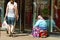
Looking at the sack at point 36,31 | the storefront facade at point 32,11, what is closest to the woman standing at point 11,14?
the sack at point 36,31

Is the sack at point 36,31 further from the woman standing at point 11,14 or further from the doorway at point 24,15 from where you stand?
the doorway at point 24,15

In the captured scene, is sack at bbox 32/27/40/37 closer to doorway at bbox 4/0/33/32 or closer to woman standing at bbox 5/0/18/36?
woman standing at bbox 5/0/18/36

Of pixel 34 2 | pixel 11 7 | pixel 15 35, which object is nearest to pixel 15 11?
pixel 11 7

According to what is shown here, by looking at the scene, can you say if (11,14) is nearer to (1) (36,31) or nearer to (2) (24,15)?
(1) (36,31)

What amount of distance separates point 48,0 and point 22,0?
142 cm

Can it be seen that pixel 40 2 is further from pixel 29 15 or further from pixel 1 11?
pixel 1 11

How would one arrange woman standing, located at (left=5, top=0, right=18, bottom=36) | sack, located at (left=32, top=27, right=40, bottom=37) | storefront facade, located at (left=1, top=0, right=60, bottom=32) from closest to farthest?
1. woman standing, located at (left=5, top=0, right=18, bottom=36)
2. sack, located at (left=32, top=27, right=40, bottom=37)
3. storefront facade, located at (left=1, top=0, right=60, bottom=32)

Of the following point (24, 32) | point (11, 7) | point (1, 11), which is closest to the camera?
point (11, 7)

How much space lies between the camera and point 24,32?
46.1ft

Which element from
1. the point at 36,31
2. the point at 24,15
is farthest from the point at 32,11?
the point at 36,31

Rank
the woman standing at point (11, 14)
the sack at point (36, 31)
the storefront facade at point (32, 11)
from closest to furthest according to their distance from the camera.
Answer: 1. the woman standing at point (11, 14)
2. the sack at point (36, 31)
3. the storefront facade at point (32, 11)

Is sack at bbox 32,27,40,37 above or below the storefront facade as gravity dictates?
below

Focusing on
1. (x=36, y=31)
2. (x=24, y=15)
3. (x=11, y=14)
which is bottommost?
(x=36, y=31)

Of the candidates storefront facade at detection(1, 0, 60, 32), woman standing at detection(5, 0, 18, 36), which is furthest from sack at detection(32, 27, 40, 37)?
storefront facade at detection(1, 0, 60, 32)
